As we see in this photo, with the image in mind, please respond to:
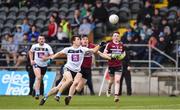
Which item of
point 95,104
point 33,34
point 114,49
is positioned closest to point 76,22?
point 33,34

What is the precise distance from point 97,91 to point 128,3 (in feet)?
17.9

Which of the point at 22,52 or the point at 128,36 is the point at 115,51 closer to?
the point at 128,36

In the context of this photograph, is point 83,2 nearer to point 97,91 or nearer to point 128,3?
point 128,3

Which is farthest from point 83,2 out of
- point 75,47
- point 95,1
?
point 75,47

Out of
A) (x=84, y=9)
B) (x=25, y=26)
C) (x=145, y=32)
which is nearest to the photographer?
(x=145, y=32)

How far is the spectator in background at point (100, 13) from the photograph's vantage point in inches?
1326

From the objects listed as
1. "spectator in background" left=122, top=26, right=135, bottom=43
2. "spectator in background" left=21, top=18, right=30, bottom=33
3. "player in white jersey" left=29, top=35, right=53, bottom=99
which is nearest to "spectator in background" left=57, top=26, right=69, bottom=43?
"spectator in background" left=21, top=18, right=30, bottom=33

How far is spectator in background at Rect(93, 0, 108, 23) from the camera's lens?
33688 millimetres

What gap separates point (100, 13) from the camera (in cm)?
3375

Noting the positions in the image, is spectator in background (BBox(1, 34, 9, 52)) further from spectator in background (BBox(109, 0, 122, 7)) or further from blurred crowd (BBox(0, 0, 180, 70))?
spectator in background (BBox(109, 0, 122, 7))

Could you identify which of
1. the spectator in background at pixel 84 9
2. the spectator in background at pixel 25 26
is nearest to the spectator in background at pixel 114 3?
the spectator in background at pixel 84 9

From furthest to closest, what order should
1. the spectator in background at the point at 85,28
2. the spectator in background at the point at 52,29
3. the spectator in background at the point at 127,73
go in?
the spectator in background at the point at 52,29, the spectator in background at the point at 85,28, the spectator in background at the point at 127,73

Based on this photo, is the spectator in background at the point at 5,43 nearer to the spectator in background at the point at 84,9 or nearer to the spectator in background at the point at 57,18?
the spectator in background at the point at 57,18

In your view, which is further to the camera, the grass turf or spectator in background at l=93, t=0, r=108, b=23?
spectator in background at l=93, t=0, r=108, b=23
